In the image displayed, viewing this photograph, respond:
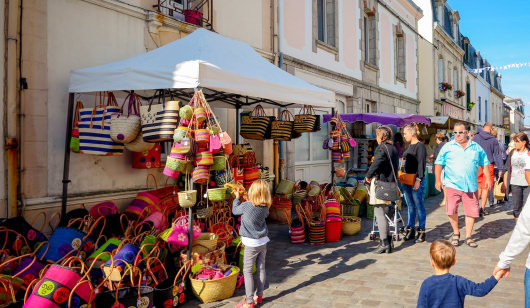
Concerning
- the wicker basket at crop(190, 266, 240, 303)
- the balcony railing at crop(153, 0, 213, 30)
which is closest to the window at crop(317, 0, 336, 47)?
the balcony railing at crop(153, 0, 213, 30)

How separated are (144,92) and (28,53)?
1733 millimetres

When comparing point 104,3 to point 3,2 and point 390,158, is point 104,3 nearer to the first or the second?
point 3,2

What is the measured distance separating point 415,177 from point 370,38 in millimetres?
9930

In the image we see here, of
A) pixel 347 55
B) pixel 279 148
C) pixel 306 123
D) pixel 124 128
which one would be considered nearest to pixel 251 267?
pixel 124 128

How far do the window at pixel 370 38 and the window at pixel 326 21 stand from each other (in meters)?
3.14

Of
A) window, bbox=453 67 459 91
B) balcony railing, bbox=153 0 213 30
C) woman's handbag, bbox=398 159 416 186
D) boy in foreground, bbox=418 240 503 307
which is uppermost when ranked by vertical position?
window, bbox=453 67 459 91

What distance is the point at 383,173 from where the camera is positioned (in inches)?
221

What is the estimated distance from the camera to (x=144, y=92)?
6.23 metres

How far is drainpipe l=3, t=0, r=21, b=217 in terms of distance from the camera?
461cm

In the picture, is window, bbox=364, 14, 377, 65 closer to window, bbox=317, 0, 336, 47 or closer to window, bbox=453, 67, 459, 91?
window, bbox=317, 0, 336, 47

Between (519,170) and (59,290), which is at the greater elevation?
(519,170)

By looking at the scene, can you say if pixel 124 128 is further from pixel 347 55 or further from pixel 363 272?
pixel 347 55

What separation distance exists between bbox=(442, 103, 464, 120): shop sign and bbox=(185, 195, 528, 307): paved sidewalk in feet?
57.9

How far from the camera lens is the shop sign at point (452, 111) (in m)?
23.2
